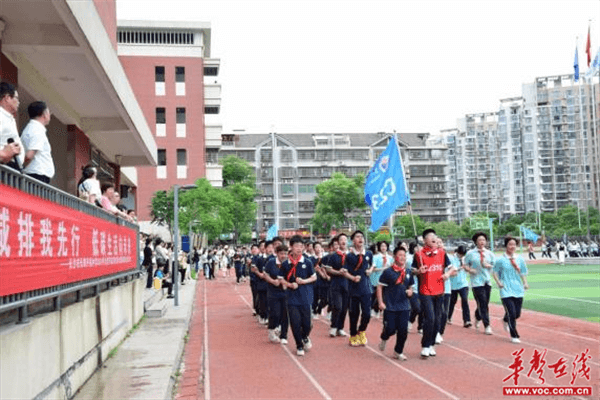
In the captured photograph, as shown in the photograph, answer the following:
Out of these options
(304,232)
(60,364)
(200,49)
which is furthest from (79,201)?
(304,232)

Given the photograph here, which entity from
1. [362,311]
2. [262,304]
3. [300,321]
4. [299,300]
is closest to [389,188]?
[262,304]

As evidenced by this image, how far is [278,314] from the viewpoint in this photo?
1270cm

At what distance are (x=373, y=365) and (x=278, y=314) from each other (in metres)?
3.28

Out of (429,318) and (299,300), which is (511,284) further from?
(299,300)

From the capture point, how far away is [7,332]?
525 centimetres

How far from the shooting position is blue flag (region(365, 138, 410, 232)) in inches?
640

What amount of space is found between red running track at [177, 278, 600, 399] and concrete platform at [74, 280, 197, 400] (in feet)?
0.91

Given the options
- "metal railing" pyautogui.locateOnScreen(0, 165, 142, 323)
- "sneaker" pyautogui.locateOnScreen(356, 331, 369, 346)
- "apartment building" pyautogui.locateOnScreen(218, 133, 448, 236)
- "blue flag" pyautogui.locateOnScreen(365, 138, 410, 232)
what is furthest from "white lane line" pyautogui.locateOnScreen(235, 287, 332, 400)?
"apartment building" pyautogui.locateOnScreen(218, 133, 448, 236)

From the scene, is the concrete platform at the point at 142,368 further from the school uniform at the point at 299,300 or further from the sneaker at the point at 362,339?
the sneaker at the point at 362,339

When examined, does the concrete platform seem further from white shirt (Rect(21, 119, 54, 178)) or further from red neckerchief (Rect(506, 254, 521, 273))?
red neckerchief (Rect(506, 254, 521, 273))

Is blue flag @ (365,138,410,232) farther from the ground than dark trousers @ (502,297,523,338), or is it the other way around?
blue flag @ (365,138,410,232)

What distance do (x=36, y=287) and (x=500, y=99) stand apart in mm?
126272

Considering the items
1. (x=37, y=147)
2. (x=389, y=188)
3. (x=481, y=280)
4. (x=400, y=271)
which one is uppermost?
(x=389, y=188)

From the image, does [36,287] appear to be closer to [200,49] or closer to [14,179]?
[14,179]
